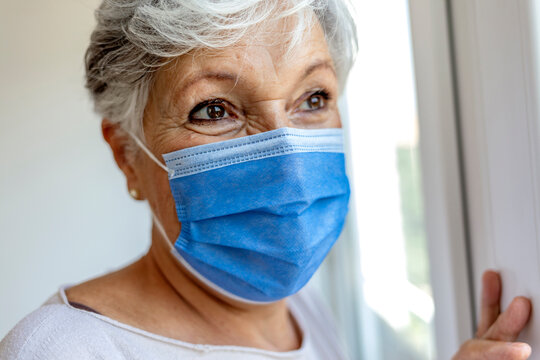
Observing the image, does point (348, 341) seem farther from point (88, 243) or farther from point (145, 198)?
point (145, 198)

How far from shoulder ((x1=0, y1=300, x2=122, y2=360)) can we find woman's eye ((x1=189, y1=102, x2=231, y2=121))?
47 cm

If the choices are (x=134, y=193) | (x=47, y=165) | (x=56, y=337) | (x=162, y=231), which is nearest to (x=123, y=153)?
(x=134, y=193)

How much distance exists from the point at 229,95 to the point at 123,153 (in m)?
0.35

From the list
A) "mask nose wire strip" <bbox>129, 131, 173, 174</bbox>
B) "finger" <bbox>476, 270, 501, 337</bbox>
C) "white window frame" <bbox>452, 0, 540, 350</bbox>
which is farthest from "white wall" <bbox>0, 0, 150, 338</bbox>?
"finger" <bbox>476, 270, 501, 337</bbox>

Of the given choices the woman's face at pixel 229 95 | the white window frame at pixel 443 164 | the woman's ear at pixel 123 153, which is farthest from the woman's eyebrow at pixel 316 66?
the woman's ear at pixel 123 153

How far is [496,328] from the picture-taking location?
108 centimetres

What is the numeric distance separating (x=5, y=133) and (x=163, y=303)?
6.00 feet

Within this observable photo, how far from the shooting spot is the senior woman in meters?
1.07

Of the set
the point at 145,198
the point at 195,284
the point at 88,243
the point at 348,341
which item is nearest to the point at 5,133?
the point at 88,243

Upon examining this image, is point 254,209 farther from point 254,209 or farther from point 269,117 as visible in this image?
point 269,117

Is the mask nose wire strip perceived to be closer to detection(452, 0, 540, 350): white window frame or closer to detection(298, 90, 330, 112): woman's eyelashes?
detection(298, 90, 330, 112): woman's eyelashes

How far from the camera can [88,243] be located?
9.19ft

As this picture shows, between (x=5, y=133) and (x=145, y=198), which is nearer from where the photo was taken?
(x=145, y=198)

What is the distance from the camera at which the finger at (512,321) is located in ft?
3.36
